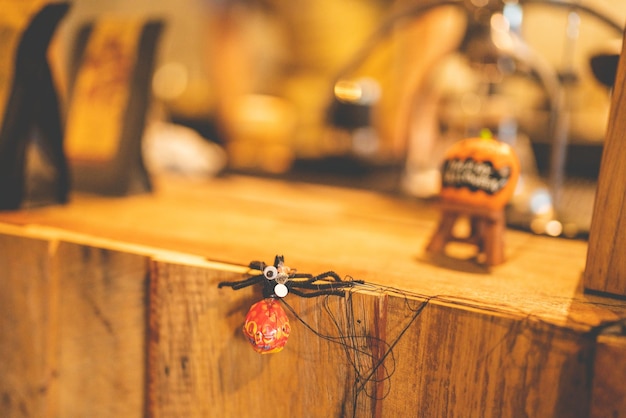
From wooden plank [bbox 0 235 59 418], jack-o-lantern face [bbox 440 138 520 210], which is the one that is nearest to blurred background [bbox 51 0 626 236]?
jack-o-lantern face [bbox 440 138 520 210]

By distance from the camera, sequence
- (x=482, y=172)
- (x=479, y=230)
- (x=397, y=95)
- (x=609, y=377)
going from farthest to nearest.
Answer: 1. (x=397, y=95)
2. (x=479, y=230)
3. (x=482, y=172)
4. (x=609, y=377)

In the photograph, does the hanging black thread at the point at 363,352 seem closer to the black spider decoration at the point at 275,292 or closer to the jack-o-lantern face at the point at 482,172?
the black spider decoration at the point at 275,292

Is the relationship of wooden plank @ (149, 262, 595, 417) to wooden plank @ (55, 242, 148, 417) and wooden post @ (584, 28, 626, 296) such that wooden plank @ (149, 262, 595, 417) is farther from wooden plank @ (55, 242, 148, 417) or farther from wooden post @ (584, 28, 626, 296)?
wooden post @ (584, 28, 626, 296)

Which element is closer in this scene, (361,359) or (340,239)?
(361,359)

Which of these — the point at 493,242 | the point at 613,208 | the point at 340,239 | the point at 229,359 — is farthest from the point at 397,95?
the point at 229,359

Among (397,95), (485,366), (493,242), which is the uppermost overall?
(397,95)

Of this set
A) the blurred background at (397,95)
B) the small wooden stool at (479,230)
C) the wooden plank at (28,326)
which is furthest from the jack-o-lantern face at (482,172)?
the wooden plank at (28,326)

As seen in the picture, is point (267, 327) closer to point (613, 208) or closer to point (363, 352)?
point (363, 352)
